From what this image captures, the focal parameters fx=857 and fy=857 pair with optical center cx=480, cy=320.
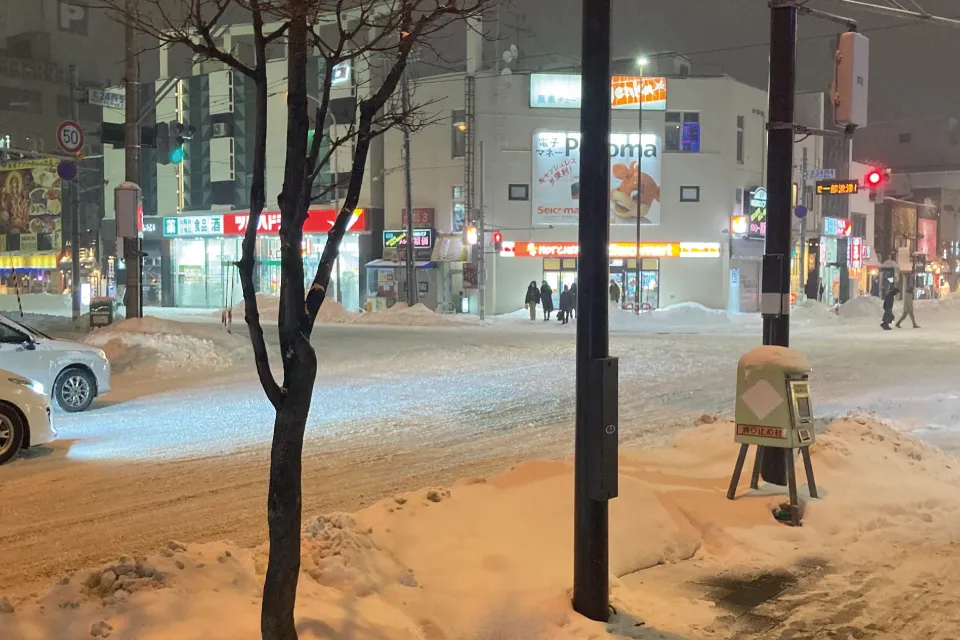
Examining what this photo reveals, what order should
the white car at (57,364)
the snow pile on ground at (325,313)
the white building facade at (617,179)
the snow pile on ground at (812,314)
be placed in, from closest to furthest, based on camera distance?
1. the white car at (57,364)
2. the snow pile on ground at (812,314)
3. the snow pile on ground at (325,313)
4. the white building facade at (617,179)

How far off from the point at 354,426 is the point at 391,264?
30.7m

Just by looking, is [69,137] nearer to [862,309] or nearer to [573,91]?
[573,91]

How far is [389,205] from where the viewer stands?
4334cm

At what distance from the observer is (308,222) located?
43531 millimetres

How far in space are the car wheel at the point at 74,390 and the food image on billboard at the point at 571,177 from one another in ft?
99.7

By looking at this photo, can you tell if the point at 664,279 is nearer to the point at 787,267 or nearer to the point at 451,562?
the point at 787,267

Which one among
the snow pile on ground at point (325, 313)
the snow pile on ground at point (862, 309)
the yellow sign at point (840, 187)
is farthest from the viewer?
the snow pile on ground at point (862, 309)

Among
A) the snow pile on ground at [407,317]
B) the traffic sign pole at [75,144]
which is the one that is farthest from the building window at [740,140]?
the traffic sign pole at [75,144]

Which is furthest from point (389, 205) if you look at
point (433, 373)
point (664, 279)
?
point (433, 373)

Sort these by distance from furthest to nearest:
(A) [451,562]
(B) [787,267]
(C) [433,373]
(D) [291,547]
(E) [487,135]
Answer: (E) [487,135], (C) [433,373], (B) [787,267], (A) [451,562], (D) [291,547]

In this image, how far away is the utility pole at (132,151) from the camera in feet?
60.2

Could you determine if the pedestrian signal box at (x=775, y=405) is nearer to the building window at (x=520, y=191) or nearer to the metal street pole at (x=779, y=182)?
the metal street pole at (x=779, y=182)

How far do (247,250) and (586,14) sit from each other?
8.09 ft

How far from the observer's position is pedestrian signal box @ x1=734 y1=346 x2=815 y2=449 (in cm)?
733
